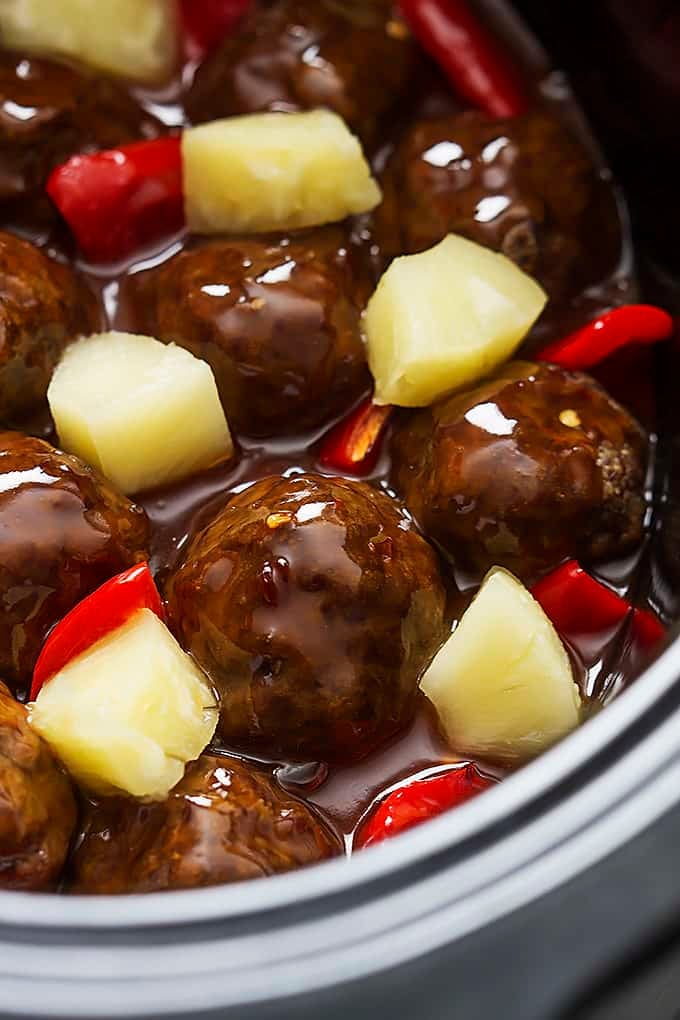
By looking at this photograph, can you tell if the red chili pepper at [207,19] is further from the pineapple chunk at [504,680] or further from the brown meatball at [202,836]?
the brown meatball at [202,836]

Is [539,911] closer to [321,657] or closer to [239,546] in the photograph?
[321,657]

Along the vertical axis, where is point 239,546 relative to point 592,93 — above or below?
below

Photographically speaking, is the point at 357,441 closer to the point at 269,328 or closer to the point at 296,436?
the point at 296,436

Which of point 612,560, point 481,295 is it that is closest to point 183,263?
point 481,295

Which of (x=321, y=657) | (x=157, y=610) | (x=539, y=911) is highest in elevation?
(x=539, y=911)

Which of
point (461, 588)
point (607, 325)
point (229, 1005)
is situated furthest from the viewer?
point (607, 325)

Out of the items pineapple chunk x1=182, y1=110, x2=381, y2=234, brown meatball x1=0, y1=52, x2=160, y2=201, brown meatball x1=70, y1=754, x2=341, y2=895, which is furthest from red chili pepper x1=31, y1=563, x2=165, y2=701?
brown meatball x1=0, y1=52, x2=160, y2=201

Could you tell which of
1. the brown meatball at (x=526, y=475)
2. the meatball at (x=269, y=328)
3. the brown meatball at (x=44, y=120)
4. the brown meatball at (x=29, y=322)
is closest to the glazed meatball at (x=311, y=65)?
the brown meatball at (x=44, y=120)

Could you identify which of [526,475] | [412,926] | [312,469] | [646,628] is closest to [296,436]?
[312,469]
